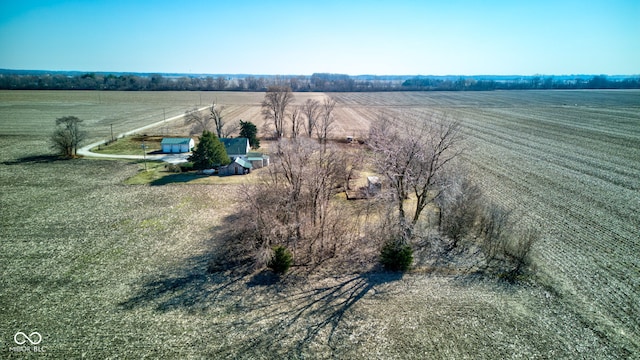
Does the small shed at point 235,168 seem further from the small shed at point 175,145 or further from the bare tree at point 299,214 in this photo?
the bare tree at point 299,214

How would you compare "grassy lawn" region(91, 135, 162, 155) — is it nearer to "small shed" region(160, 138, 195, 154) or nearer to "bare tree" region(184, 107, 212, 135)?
"small shed" region(160, 138, 195, 154)

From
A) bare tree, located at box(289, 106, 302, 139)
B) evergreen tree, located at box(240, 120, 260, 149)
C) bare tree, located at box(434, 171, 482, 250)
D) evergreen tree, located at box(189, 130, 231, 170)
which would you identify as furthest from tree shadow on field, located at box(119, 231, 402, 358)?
evergreen tree, located at box(240, 120, 260, 149)

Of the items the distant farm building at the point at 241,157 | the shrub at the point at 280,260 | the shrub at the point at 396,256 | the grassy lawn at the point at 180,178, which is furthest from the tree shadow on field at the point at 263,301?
the distant farm building at the point at 241,157

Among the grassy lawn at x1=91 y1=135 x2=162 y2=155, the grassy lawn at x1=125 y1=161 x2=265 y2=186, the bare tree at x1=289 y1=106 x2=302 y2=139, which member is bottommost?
the grassy lawn at x1=125 y1=161 x2=265 y2=186

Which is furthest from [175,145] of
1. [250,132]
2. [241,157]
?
[241,157]

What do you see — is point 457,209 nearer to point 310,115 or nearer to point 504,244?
point 504,244

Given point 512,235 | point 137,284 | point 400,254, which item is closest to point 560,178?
point 512,235
